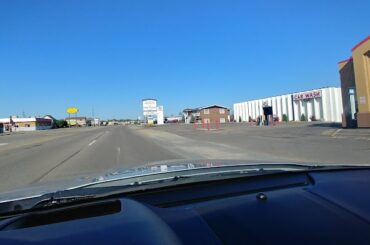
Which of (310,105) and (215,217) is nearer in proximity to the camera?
(215,217)

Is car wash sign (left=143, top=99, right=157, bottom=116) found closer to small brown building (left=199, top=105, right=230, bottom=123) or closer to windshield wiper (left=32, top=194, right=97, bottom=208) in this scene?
small brown building (left=199, top=105, right=230, bottom=123)

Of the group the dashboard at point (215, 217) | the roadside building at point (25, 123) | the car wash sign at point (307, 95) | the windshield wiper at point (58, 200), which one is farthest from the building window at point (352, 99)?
the roadside building at point (25, 123)

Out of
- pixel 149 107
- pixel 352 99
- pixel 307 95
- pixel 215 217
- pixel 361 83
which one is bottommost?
pixel 215 217

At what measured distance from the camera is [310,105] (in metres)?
69.2

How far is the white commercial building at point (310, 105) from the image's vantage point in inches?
2534

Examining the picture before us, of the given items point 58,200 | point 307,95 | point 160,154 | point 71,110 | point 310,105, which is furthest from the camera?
point 71,110

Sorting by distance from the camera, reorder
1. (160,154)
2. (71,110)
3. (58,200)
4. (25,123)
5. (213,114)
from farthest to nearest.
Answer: (71,110) < (25,123) < (213,114) < (160,154) < (58,200)

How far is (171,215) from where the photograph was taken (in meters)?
2.38

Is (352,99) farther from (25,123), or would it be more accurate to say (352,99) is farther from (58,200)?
(25,123)

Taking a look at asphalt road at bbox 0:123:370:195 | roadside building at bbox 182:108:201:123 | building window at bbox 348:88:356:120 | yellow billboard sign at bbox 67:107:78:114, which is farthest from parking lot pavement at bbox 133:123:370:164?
yellow billboard sign at bbox 67:107:78:114

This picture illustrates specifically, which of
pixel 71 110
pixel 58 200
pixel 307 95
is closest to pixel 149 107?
pixel 307 95

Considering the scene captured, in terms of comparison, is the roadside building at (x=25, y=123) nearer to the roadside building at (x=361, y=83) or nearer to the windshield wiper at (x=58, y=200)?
the roadside building at (x=361, y=83)

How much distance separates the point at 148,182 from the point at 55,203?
0.80 metres

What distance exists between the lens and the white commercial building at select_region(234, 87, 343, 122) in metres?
64.4
